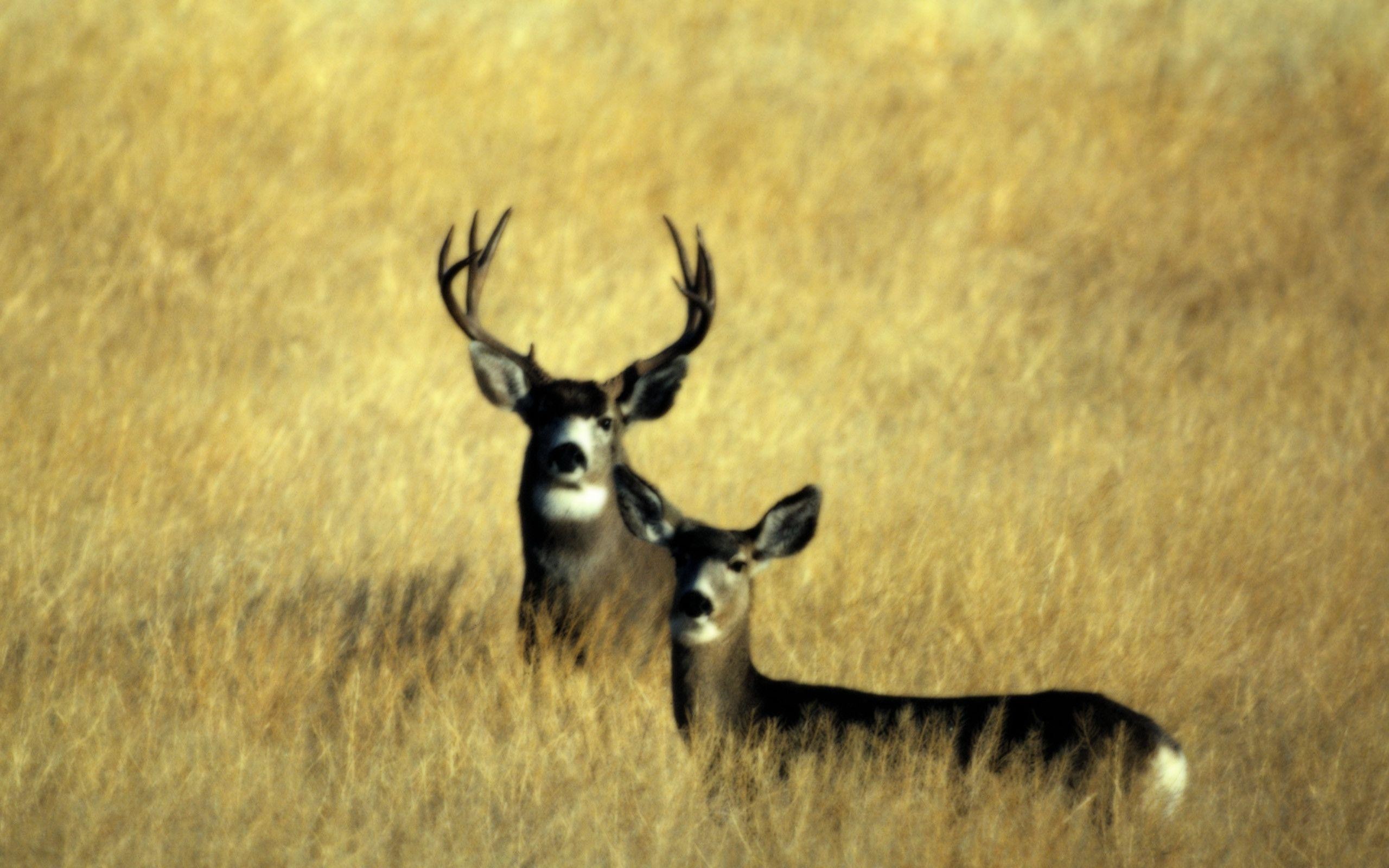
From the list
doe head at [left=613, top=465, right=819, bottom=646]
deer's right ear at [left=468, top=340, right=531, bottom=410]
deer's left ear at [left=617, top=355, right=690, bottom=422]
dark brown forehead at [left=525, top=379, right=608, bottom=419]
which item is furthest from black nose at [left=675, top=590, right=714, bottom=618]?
deer's right ear at [left=468, top=340, right=531, bottom=410]

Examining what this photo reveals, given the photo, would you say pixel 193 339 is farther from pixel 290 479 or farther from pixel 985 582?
pixel 985 582

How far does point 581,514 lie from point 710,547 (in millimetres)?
1023

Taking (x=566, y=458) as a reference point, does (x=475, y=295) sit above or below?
above

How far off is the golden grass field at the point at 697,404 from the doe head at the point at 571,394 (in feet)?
2.17

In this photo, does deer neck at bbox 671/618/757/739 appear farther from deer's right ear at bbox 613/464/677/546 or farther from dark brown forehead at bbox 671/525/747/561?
deer's right ear at bbox 613/464/677/546

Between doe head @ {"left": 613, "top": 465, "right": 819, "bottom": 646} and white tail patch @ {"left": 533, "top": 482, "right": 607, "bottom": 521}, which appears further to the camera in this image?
white tail patch @ {"left": 533, "top": 482, "right": 607, "bottom": 521}

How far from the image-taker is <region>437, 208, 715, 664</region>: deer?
18.3 feet

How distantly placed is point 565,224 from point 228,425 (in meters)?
4.19

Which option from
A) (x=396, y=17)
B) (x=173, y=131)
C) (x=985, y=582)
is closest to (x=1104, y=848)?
(x=985, y=582)

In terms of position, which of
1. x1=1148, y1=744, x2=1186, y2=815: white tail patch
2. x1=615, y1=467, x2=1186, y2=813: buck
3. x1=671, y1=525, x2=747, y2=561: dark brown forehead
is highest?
x1=671, y1=525, x2=747, y2=561: dark brown forehead

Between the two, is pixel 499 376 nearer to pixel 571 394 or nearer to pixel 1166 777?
pixel 571 394

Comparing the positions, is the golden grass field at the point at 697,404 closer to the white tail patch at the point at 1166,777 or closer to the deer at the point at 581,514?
the white tail patch at the point at 1166,777

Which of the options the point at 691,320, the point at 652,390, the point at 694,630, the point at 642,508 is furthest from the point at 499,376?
the point at 694,630

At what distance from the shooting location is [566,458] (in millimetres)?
5520
